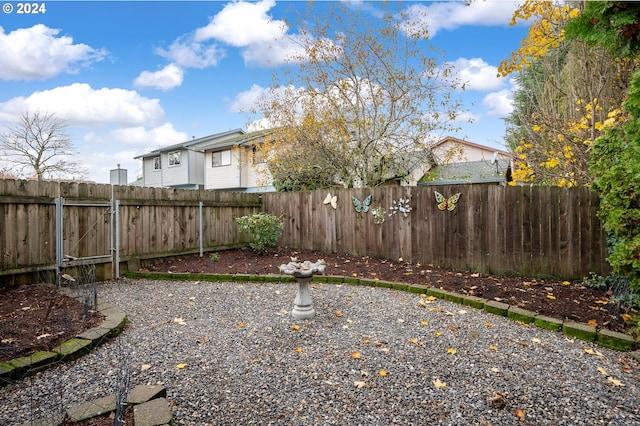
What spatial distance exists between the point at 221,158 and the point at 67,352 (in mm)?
17255

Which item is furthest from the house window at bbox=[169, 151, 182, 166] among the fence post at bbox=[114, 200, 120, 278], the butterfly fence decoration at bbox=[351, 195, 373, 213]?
the butterfly fence decoration at bbox=[351, 195, 373, 213]

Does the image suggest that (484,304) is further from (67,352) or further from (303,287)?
(67,352)

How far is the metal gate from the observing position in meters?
5.25

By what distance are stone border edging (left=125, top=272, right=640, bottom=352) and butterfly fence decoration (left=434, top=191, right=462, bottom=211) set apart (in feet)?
5.78

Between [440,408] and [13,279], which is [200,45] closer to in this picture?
[13,279]

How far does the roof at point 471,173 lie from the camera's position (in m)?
15.3

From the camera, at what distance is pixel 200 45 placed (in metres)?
8.10

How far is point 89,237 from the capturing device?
5.69 metres

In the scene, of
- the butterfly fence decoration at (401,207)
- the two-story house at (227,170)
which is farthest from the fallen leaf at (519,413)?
the two-story house at (227,170)

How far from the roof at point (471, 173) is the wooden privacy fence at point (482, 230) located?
851 centimetres

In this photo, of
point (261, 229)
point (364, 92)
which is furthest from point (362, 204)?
point (364, 92)

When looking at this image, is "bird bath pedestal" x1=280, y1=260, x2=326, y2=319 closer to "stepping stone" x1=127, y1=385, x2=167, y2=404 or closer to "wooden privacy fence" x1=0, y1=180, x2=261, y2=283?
"stepping stone" x1=127, y1=385, x2=167, y2=404

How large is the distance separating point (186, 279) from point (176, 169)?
16912mm

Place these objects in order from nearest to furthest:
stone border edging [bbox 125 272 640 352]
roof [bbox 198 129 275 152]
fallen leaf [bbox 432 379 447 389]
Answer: fallen leaf [bbox 432 379 447 389] < stone border edging [bbox 125 272 640 352] < roof [bbox 198 129 275 152]
